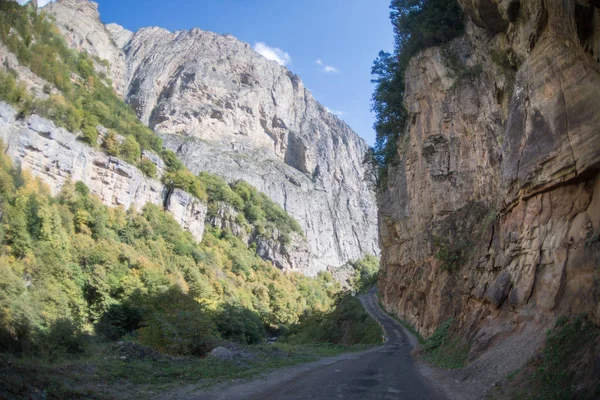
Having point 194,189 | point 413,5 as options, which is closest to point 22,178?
point 194,189

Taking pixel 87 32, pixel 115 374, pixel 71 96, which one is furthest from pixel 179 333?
pixel 87 32

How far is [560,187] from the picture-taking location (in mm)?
9523

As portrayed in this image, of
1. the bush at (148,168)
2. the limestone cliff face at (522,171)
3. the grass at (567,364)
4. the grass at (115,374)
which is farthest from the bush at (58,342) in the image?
the bush at (148,168)

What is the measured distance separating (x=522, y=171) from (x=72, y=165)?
43.0 m

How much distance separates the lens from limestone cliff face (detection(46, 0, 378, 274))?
100 m

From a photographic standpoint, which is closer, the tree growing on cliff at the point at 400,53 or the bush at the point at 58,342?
the bush at the point at 58,342

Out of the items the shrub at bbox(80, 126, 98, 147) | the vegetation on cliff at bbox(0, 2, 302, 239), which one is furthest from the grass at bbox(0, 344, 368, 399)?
the shrub at bbox(80, 126, 98, 147)

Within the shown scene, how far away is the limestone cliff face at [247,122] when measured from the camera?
328 feet

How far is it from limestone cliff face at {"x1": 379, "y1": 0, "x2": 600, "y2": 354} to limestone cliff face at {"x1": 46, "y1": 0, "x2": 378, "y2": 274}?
71764 mm

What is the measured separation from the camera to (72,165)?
133ft

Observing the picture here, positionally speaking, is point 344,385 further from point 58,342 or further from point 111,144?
point 111,144

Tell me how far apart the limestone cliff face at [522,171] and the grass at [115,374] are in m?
7.83

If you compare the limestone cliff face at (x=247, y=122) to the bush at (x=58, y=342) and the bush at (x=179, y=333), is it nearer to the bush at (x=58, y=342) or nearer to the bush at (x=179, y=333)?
the bush at (x=179, y=333)

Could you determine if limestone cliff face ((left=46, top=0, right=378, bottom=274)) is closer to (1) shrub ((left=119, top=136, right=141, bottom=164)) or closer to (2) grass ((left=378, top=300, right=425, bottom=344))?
(1) shrub ((left=119, top=136, right=141, bottom=164))
